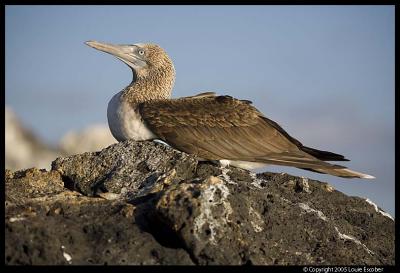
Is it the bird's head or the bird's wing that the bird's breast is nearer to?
the bird's wing

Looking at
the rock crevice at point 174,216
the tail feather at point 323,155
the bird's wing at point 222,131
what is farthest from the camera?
the tail feather at point 323,155

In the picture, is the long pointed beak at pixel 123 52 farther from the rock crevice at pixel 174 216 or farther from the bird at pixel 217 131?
the rock crevice at pixel 174 216

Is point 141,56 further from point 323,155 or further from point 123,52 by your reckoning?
point 323,155

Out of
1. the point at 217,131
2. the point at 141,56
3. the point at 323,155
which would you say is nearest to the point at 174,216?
the point at 217,131

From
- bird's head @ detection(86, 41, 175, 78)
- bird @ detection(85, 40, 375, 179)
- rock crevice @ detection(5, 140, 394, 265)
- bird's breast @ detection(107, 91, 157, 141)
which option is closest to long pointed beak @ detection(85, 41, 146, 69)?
bird's head @ detection(86, 41, 175, 78)

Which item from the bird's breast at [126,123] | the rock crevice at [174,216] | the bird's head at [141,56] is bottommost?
the rock crevice at [174,216]

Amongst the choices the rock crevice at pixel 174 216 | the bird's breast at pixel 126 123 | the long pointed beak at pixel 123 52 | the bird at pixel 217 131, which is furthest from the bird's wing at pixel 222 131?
the long pointed beak at pixel 123 52
